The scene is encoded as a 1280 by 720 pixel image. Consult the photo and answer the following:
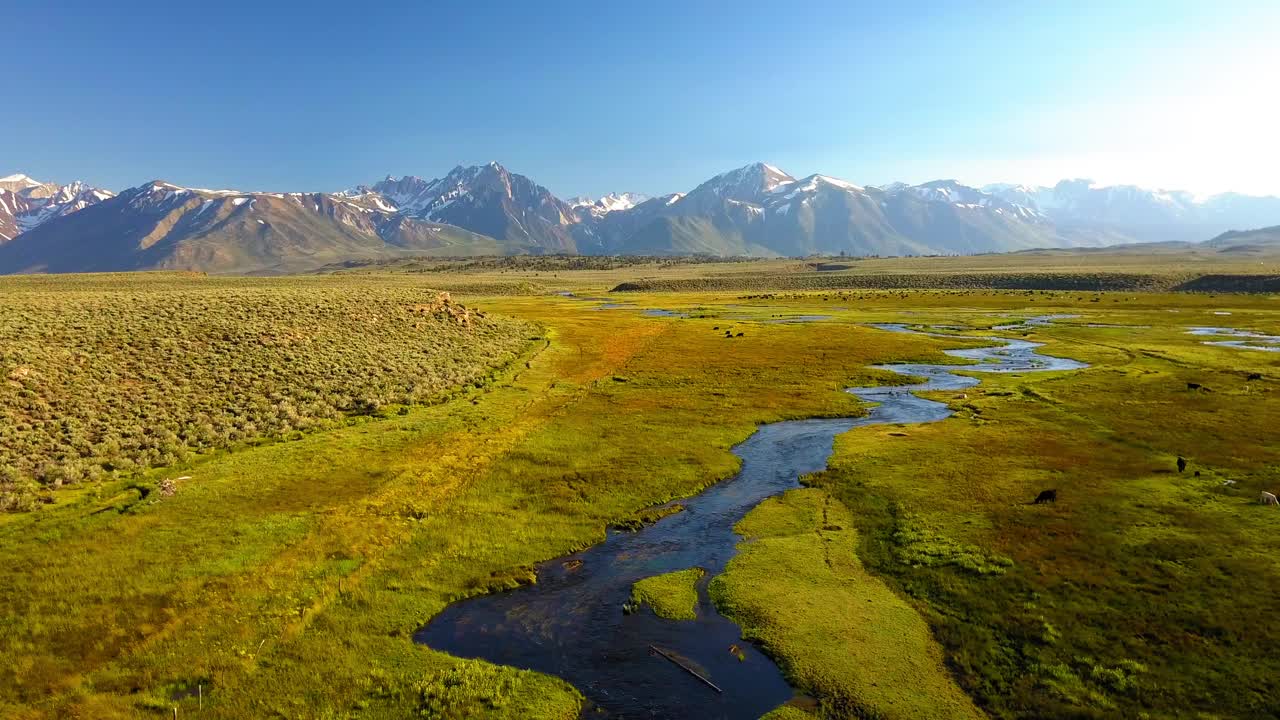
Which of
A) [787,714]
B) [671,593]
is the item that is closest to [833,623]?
[787,714]

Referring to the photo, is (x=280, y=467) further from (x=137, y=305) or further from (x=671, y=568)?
(x=137, y=305)

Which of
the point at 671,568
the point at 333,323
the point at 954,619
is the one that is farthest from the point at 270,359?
the point at 954,619

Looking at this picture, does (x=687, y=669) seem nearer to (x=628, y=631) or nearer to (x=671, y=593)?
(x=628, y=631)

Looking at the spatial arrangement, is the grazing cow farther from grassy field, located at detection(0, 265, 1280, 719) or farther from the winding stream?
the winding stream

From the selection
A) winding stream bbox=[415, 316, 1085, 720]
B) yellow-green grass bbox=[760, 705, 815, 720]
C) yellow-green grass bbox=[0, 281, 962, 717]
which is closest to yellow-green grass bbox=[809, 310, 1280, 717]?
yellow-green grass bbox=[760, 705, 815, 720]

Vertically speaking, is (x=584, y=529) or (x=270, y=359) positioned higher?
(x=270, y=359)

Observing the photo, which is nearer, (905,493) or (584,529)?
(584,529)
